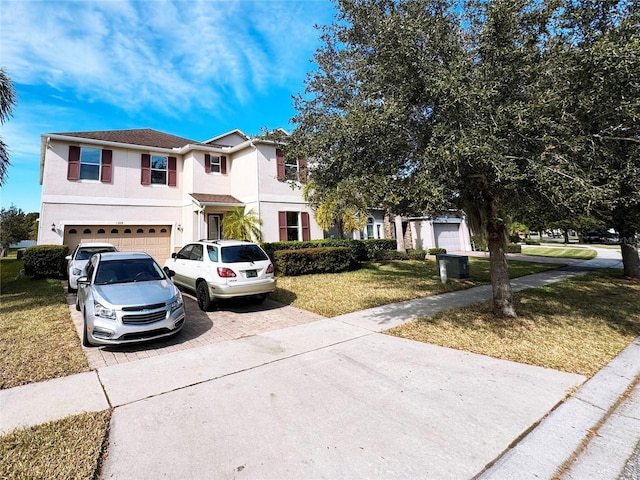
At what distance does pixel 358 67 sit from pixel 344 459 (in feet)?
21.3

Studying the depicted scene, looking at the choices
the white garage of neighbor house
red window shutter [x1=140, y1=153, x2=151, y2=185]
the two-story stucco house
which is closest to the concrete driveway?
the two-story stucco house

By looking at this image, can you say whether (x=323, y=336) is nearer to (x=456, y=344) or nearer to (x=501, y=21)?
(x=456, y=344)

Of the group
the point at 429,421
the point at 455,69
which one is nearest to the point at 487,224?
the point at 455,69

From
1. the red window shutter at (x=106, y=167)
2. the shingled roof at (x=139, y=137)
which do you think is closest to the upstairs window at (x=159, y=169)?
the shingled roof at (x=139, y=137)

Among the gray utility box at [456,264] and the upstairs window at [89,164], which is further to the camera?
the upstairs window at [89,164]

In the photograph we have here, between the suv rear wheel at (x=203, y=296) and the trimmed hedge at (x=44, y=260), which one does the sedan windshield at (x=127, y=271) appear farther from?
the trimmed hedge at (x=44, y=260)

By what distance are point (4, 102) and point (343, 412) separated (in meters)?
15.1

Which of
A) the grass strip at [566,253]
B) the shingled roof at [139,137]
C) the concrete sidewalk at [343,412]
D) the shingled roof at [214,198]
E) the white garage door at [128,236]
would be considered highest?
the shingled roof at [139,137]

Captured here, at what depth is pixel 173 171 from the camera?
17.4 metres

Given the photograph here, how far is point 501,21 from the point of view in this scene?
183 inches

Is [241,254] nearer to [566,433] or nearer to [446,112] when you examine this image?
[446,112]

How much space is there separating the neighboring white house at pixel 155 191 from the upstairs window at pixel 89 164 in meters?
0.04

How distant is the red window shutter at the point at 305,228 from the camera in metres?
17.2

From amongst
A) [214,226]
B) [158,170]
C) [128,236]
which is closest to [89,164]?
[158,170]
